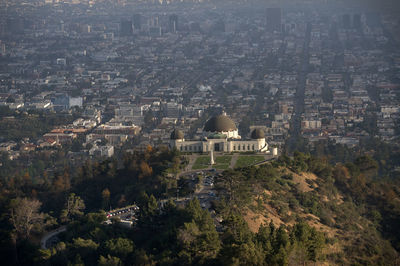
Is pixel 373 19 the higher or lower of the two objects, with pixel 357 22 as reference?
higher

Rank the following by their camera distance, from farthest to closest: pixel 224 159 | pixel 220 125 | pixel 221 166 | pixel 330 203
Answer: pixel 220 125, pixel 224 159, pixel 221 166, pixel 330 203

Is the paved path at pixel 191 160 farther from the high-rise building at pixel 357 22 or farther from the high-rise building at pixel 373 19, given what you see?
the high-rise building at pixel 357 22

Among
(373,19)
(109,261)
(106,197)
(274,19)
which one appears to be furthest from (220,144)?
(274,19)

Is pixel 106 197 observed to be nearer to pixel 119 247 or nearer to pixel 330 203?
pixel 119 247

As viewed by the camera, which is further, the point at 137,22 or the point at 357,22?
the point at 137,22

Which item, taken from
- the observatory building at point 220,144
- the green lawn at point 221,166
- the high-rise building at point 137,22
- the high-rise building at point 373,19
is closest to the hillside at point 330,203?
the green lawn at point 221,166

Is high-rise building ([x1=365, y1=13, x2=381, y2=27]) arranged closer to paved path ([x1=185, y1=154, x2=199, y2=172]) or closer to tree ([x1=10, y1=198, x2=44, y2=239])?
paved path ([x1=185, y1=154, x2=199, y2=172])
